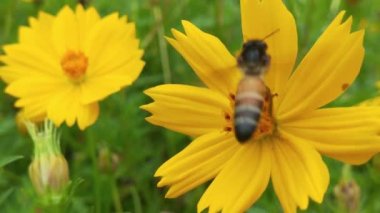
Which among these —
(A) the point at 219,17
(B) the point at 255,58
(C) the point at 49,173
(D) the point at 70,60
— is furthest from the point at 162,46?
(B) the point at 255,58

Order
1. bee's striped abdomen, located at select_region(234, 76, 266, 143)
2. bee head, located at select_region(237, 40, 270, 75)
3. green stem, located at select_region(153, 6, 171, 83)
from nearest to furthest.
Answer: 1. bee's striped abdomen, located at select_region(234, 76, 266, 143)
2. bee head, located at select_region(237, 40, 270, 75)
3. green stem, located at select_region(153, 6, 171, 83)

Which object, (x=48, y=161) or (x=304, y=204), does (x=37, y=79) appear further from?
(x=304, y=204)

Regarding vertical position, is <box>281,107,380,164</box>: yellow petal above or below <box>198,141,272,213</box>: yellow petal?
above

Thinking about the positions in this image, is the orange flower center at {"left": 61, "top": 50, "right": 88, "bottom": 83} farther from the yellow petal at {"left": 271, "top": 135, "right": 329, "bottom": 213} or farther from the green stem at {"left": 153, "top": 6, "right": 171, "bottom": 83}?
the yellow petal at {"left": 271, "top": 135, "right": 329, "bottom": 213}

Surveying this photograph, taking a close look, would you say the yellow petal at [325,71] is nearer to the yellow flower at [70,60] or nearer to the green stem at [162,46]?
the yellow flower at [70,60]

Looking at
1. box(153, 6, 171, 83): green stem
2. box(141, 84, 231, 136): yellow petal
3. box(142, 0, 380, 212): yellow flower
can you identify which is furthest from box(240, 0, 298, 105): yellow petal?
box(153, 6, 171, 83): green stem

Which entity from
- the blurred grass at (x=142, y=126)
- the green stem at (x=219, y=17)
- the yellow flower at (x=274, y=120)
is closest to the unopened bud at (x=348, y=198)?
the blurred grass at (x=142, y=126)

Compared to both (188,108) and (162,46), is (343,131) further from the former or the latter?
(162,46)
